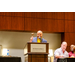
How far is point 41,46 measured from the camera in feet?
9.47

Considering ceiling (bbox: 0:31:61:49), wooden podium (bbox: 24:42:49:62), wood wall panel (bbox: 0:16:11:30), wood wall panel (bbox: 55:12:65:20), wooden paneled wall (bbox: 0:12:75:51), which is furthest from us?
wood wall panel (bbox: 55:12:65:20)

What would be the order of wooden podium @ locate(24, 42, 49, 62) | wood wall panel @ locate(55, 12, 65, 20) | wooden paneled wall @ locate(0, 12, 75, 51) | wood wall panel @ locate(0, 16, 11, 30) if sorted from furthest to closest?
wood wall panel @ locate(55, 12, 65, 20) → wooden paneled wall @ locate(0, 12, 75, 51) → wood wall panel @ locate(0, 16, 11, 30) → wooden podium @ locate(24, 42, 49, 62)

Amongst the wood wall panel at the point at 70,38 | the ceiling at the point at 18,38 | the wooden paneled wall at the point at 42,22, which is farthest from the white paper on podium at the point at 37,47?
the wood wall panel at the point at 70,38

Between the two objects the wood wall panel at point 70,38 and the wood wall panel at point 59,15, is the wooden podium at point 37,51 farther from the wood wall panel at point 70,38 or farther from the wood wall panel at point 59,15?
the wood wall panel at point 59,15

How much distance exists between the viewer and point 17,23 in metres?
6.48

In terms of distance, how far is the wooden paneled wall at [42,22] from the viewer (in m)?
6.45

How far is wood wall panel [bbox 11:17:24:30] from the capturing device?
6453 millimetres

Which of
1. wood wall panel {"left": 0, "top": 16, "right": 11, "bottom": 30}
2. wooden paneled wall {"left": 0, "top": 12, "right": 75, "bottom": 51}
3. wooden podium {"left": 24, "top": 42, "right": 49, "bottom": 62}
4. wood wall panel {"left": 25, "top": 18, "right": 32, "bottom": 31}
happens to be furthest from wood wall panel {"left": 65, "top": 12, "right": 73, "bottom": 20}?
wooden podium {"left": 24, "top": 42, "right": 49, "bottom": 62}

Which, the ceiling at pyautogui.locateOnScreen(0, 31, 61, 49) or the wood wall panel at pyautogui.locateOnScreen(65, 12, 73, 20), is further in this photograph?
the wood wall panel at pyautogui.locateOnScreen(65, 12, 73, 20)

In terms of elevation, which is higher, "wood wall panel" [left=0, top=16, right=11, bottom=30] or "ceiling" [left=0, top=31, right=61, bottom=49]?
"wood wall panel" [left=0, top=16, right=11, bottom=30]

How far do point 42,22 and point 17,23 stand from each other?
1100mm

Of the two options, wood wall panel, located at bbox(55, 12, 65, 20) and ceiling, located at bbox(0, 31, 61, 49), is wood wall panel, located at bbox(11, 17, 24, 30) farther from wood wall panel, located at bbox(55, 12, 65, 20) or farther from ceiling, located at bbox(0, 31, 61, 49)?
wood wall panel, located at bbox(55, 12, 65, 20)

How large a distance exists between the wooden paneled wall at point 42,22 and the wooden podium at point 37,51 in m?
3.70
